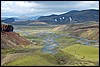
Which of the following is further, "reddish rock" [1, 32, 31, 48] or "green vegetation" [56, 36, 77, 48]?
"green vegetation" [56, 36, 77, 48]

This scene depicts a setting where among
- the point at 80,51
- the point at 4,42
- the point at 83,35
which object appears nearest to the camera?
the point at 80,51

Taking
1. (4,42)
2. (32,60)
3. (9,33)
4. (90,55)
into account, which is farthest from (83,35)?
(32,60)

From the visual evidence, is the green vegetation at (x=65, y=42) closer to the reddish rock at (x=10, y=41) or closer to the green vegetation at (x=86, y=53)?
the reddish rock at (x=10, y=41)

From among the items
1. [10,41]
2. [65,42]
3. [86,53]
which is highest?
[86,53]

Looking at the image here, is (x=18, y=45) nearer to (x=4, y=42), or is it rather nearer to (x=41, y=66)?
(x=4, y=42)


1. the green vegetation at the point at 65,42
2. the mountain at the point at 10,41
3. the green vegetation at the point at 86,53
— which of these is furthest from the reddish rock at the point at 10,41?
the green vegetation at the point at 86,53

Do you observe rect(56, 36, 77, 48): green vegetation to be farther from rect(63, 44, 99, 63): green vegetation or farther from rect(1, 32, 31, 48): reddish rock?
rect(63, 44, 99, 63): green vegetation

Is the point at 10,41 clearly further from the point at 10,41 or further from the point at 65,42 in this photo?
the point at 65,42

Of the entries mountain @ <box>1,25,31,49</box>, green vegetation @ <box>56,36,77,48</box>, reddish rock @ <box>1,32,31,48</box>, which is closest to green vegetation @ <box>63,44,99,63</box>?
green vegetation @ <box>56,36,77,48</box>

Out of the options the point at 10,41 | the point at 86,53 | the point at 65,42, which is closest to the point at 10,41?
the point at 10,41

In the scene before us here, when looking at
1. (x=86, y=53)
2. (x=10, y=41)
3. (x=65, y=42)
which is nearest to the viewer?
(x=86, y=53)

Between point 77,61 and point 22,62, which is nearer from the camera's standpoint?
point 22,62
